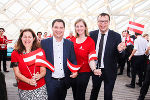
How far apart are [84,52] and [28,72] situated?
966 mm

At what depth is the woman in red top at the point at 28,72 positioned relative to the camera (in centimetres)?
193

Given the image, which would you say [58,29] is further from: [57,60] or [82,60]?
[82,60]

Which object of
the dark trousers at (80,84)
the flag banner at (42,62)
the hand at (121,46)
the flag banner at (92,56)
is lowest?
the dark trousers at (80,84)

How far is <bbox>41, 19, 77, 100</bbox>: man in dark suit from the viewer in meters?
2.13

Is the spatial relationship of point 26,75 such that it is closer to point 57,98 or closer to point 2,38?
point 57,98

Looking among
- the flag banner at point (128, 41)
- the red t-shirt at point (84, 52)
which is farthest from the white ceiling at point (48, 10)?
the red t-shirt at point (84, 52)

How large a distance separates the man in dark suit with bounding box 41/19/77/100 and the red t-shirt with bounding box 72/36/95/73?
30 cm

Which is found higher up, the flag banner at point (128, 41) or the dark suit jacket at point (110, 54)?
the flag banner at point (128, 41)

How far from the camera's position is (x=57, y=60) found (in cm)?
218

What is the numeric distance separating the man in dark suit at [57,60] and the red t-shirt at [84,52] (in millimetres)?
296

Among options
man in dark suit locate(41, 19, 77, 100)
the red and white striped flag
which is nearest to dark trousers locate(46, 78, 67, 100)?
man in dark suit locate(41, 19, 77, 100)

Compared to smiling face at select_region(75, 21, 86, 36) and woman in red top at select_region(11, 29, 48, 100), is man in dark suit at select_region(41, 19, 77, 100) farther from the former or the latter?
smiling face at select_region(75, 21, 86, 36)

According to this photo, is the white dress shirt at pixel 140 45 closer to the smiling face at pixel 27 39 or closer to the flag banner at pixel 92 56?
the flag banner at pixel 92 56

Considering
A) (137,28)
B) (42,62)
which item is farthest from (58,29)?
(137,28)
